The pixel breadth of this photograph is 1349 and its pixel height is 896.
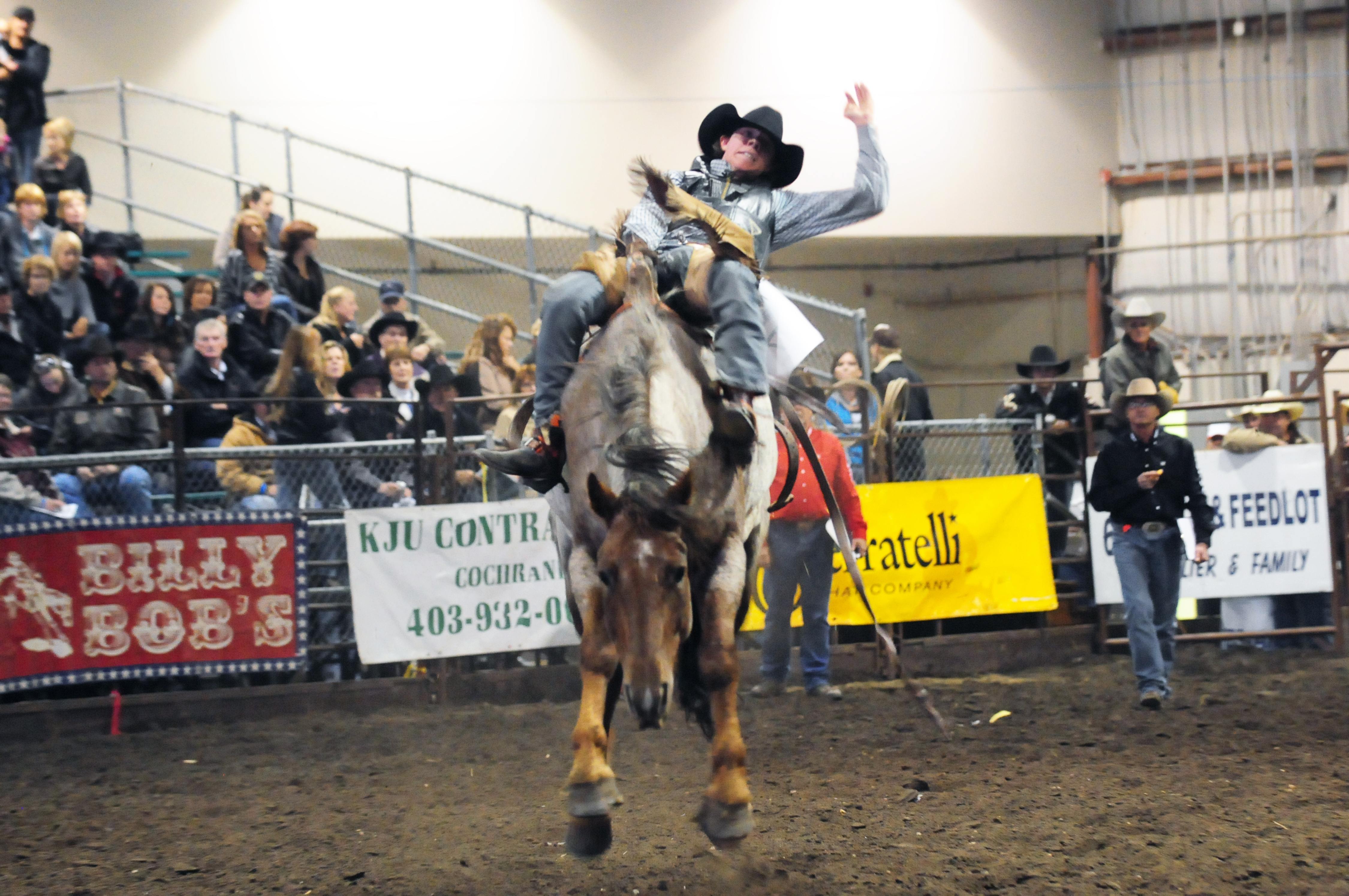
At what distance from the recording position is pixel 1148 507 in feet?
25.7

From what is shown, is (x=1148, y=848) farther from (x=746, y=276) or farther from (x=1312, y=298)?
(x=1312, y=298)

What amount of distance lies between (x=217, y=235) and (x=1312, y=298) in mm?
12288

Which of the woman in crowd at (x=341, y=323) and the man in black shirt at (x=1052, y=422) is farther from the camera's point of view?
the woman in crowd at (x=341, y=323)

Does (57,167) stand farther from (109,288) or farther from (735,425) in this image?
(735,425)

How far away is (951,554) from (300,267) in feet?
19.4

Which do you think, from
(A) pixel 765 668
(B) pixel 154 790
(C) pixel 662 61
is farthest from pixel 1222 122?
(B) pixel 154 790

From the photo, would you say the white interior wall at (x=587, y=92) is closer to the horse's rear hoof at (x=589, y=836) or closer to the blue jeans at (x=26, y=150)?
the blue jeans at (x=26, y=150)

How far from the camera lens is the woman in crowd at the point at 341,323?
32.9 ft

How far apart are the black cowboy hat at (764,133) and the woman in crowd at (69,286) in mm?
6325

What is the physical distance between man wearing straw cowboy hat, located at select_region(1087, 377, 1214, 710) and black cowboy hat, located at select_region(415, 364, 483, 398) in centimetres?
436

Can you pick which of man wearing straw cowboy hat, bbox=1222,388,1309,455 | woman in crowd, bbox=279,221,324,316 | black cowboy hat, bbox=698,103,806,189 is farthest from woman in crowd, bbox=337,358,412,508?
man wearing straw cowboy hat, bbox=1222,388,1309,455

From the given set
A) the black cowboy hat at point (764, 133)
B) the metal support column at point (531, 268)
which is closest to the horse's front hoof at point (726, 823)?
the black cowboy hat at point (764, 133)

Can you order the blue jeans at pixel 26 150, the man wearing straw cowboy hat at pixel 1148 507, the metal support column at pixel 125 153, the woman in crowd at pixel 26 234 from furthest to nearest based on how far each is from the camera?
the metal support column at pixel 125 153, the blue jeans at pixel 26 150, the woman in crowd at pixel 26 234, the man wearing straw cowboy hat at pixel 1148 507

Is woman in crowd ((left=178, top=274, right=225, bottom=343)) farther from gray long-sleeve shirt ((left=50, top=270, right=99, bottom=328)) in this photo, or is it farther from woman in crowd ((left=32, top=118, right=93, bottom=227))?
woman in crowd ((left=32, top=118, right=93, bottom=227))
